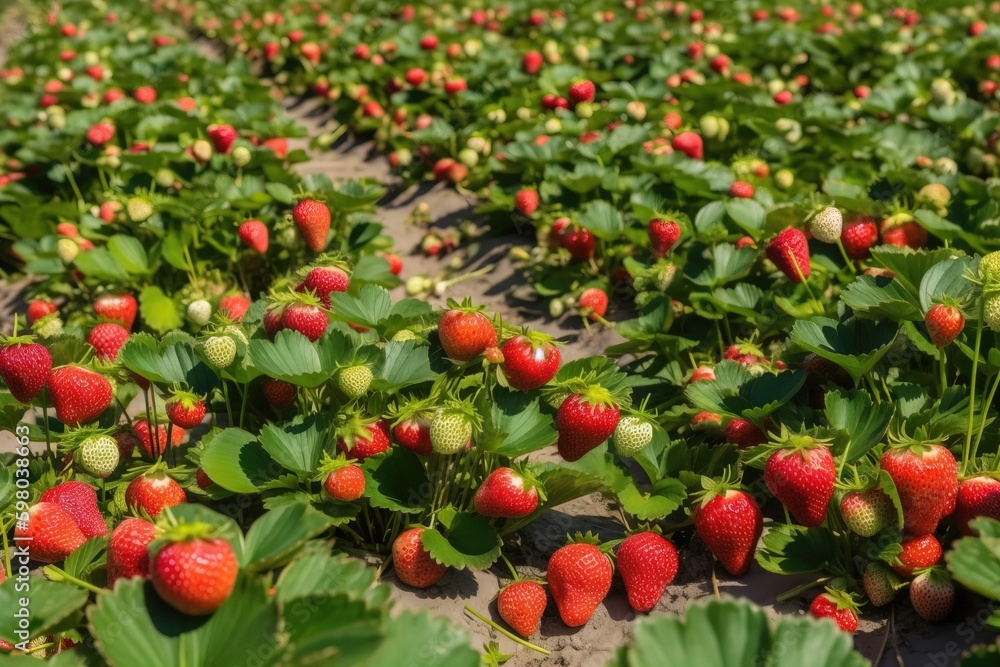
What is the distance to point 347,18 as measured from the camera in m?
8.95

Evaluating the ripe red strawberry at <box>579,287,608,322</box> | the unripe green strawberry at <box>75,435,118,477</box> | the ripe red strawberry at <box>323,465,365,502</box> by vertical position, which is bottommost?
the ripe red strawberry at <box>579,287,608,322</box>

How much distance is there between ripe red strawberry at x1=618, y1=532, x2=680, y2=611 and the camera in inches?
85.1

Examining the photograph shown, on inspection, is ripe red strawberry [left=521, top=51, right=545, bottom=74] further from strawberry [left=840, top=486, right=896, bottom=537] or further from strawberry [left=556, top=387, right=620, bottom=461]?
strawberry [left=840, top=486, right=896, bottom=537]

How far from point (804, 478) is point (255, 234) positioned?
98.3 inches

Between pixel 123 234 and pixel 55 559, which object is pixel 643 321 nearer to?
pixel 55 559

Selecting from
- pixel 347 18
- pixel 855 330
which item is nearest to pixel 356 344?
pixel 855 330

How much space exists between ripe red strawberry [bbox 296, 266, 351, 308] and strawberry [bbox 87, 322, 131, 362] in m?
0.60

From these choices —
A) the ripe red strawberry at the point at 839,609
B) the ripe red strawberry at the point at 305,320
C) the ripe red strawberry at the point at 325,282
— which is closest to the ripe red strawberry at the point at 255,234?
the ripe red strawberry at the point at 325,282

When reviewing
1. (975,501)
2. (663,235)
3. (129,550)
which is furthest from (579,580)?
(663,235)

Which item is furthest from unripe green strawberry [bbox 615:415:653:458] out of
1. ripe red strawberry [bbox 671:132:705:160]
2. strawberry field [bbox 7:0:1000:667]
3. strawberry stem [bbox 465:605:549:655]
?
ripe red strawberry [bbox 671:132:705:160]

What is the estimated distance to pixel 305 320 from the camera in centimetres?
231

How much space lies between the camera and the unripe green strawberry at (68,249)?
3.70m

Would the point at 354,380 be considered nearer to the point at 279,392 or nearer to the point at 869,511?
the point at 279,392

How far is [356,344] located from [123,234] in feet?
6.79
